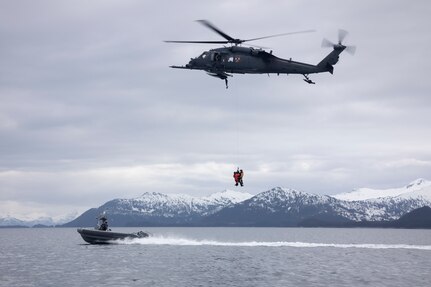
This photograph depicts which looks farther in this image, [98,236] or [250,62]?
[98,236]

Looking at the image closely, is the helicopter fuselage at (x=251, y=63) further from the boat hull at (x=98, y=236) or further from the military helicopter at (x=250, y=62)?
the boat hull at (x=98, y=236)

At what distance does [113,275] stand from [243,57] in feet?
121

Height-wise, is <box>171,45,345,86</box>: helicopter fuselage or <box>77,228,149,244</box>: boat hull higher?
<box>171,45,345,86</box>: helicopter fuselage

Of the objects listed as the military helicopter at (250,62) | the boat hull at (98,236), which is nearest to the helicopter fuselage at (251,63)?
the military helicopter at (250,62)

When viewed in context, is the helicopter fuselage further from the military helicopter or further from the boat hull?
the boat hull

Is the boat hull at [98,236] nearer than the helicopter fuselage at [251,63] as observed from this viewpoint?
No

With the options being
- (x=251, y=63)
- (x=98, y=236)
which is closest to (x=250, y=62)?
(x=251, y=63)

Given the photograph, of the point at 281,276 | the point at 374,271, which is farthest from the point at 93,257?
the point at 374,271

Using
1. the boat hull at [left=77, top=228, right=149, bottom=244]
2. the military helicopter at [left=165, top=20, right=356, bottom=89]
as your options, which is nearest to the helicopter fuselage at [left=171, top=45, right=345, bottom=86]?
the military helicopter at [left=165, top=20, right=356, bottom=89]

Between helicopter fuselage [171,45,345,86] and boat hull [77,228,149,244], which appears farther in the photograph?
boat hull [77,228,149,244]

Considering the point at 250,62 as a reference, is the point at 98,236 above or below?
below

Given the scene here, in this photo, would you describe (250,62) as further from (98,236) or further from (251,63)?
(98,236)

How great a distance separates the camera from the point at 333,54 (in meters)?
62.0

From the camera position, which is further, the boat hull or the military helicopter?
the boat hull
